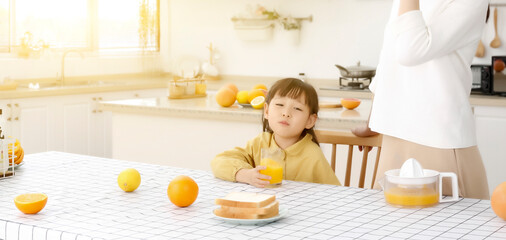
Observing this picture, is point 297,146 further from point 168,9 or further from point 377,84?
point 168,9

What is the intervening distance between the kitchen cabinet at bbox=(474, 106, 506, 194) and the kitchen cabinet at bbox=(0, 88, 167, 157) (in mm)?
2617

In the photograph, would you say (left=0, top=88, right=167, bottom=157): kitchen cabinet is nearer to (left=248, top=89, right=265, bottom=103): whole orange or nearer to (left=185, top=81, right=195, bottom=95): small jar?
(left=185, top=81, right=195, bottom=95): small jar

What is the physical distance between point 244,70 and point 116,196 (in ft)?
14.5

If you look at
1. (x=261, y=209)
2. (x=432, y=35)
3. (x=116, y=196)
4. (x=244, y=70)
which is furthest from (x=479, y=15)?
(x=244, y=70)

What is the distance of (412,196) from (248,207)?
1.34ft

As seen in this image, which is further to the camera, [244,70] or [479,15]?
[244,70]

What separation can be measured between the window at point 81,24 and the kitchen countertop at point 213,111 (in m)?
1.79

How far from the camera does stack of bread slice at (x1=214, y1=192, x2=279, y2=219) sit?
1445 mm

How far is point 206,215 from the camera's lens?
1.53 meters

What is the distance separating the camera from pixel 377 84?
2000mm

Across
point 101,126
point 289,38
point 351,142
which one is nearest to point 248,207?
point 351,142

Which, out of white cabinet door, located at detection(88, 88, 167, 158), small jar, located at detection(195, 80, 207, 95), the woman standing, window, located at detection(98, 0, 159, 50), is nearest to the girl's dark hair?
the woman standing

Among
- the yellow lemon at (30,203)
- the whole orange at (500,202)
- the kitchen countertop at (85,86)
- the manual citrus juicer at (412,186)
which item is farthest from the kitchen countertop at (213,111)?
the yellow lemon at (30,203)

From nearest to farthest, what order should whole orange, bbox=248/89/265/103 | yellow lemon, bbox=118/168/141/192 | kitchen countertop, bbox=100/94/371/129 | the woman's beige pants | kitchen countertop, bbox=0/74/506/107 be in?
yellow lemon, bbox=118/168/141/192
the woman's beige pants
kitchen countertop, bbox=100/94/371/129
whole orange, bbox=248/89/265/103
kitchen countertop, bbox=0/74/506/107
